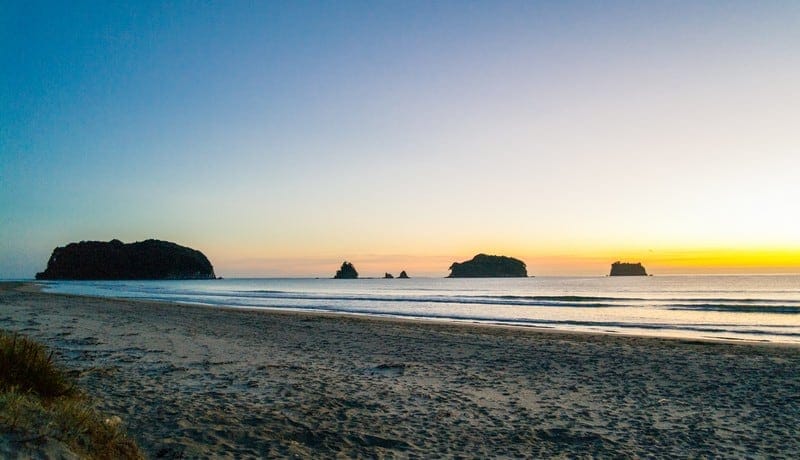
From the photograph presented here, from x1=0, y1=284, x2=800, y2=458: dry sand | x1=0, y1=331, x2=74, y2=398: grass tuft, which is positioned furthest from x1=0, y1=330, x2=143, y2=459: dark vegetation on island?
x1=0, y1=284, x2=800, y2=458: dry sand

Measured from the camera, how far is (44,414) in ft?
13.5

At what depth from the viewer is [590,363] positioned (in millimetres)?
13391

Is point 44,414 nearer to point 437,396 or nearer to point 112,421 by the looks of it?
point 112,421

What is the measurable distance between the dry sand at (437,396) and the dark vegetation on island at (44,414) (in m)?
1.06

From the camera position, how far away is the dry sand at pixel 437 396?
6.47 metres

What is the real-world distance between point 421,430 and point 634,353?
1076 cm

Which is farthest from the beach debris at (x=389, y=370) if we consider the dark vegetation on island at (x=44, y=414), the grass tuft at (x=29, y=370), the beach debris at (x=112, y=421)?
the grass tuft at (x=29, y=370)

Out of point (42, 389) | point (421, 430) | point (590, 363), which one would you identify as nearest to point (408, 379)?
point (421, 430)

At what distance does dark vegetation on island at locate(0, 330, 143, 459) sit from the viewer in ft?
12.4

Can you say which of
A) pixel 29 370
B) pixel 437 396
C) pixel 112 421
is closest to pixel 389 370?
pixel 437 396

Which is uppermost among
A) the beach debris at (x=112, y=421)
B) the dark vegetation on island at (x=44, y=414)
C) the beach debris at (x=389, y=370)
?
the dark vegetation on island at (x=44, y=414)

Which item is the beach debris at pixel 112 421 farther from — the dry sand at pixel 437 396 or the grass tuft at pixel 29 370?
the grass tuft at pixel 29 370

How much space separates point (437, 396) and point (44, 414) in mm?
6455

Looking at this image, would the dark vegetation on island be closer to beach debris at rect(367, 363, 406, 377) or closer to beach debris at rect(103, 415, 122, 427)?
beach debris at rect(103, 415, 122, 427)
